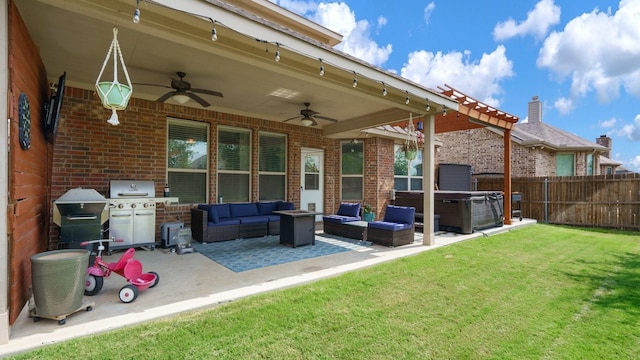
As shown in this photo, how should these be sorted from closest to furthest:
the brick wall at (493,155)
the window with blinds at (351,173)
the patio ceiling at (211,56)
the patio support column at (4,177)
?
the patio support column at (4,177)
the patio ceiling at (211,56)
the window with blinds at (351,173)
the brick wall at (493,155)

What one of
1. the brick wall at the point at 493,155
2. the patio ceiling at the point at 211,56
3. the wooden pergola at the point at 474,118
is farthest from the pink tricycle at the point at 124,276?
the brick wall at the point at 493,155

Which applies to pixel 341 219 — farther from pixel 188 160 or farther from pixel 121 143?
pixel 121 143

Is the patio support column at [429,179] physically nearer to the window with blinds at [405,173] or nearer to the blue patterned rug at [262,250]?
the blue patterned rug at [262,250]

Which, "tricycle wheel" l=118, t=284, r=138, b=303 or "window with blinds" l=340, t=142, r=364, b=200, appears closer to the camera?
"tricycle wheel" l=118, t=284, r=138, b=303

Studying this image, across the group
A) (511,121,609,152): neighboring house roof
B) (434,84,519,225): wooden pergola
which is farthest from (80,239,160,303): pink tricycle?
(511,121,609,152): neighboring house roof

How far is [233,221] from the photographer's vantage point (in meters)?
6.54

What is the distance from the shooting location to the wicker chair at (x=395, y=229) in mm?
6117

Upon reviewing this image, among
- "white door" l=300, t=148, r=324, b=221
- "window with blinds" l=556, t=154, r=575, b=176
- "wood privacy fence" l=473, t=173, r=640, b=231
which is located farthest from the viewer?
"window with blinds" l=556, t=154, r=575, b=176

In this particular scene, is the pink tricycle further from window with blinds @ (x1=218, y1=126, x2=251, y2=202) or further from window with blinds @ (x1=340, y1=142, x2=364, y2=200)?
window with blinds @ (x1=340, y1=142, x2=364, y2=200)

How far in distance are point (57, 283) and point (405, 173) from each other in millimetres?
10005

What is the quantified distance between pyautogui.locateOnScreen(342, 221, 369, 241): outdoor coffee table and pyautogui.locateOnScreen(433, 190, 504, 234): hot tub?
2.54 m

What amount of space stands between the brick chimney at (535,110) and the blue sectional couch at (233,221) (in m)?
16.4

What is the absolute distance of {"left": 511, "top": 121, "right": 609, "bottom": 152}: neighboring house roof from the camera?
12788 mm

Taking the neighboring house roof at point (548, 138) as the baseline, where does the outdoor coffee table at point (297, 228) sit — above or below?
below
